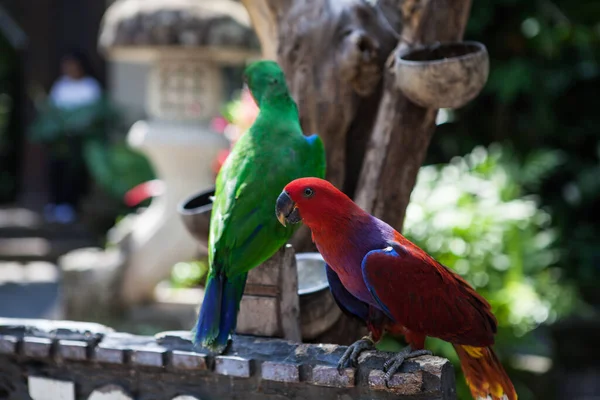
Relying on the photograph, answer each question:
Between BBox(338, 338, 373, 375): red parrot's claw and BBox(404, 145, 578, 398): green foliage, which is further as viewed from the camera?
BBox(404, 145, 578, 398): green foliage

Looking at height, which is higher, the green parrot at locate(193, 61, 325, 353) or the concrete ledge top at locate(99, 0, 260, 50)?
the concrete ledge top at locate(99, 0, 260, 50)

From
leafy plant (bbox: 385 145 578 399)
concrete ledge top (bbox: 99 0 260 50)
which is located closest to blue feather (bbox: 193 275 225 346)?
leafy plant (bbox: 385 145 578 399)

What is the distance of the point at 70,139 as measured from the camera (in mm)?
7863

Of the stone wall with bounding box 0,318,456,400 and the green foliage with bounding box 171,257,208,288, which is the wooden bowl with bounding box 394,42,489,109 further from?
the green foliage with bounding box 171,257,208,288

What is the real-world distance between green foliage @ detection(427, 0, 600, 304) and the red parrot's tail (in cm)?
350

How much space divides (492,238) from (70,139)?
480 centimetres

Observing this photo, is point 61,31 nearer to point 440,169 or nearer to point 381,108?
point 440,169

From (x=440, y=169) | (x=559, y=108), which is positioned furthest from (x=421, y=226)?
(x=559, y=108)

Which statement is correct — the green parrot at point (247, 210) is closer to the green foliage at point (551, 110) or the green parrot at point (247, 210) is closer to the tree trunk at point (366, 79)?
the tree trunk at point (366, 79)

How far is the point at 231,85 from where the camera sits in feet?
25.0

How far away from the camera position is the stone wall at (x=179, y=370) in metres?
2.06

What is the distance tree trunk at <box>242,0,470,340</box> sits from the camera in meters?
2.84

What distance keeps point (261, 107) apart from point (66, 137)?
5671mm

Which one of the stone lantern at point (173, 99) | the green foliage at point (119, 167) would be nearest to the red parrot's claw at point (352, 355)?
→ the stone lantern at point (173, 99)
